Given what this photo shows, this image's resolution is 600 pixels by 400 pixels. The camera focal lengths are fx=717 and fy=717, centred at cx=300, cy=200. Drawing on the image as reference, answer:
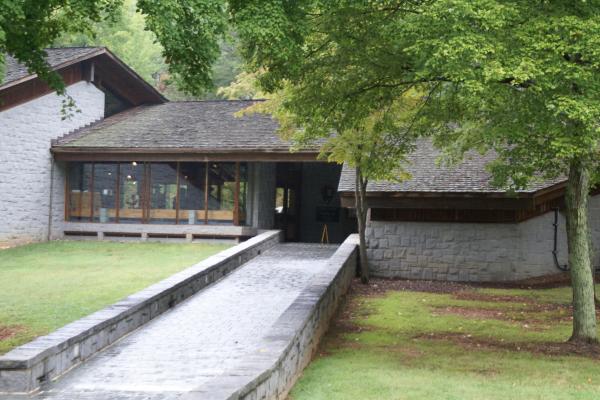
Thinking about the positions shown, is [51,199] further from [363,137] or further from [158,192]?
[363,137]

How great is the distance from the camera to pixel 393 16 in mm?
9844

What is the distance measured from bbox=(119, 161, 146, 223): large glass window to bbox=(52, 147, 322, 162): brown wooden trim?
22.1 inches

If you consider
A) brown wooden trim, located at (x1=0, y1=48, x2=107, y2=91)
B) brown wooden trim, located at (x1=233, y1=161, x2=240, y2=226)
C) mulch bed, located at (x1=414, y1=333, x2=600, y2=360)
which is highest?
brown wooden trim, located at (x1=0, y1=48, x2=107, y2=91)

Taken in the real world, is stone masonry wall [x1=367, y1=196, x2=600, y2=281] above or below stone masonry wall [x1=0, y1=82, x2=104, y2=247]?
below

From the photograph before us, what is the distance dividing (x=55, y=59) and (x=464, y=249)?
49.2ft

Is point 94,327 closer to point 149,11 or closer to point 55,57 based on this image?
point 149,11

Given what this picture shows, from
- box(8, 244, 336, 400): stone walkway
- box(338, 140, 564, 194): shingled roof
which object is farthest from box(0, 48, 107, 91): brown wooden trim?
box(338, 140, 564, 194): shingled roof

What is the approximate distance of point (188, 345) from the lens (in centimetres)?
982

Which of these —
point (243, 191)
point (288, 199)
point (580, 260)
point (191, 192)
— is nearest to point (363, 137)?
point (580, 260)

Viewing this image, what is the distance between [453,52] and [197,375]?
15.2ft

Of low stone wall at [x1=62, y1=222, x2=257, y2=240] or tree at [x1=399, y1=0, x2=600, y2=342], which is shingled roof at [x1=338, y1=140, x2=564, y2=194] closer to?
low stone wall at [x1=62, y1=222, x2=257, y2=240]

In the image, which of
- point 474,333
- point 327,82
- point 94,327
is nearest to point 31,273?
point 94,327

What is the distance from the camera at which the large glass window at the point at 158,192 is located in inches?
949

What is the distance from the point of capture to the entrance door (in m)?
27.5
